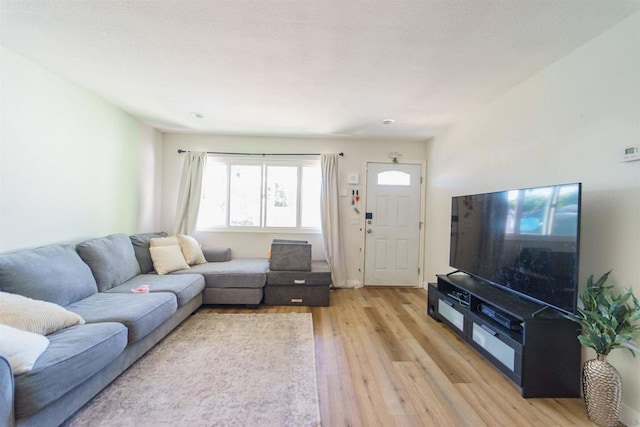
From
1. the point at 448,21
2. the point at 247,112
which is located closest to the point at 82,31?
the point at 247,112

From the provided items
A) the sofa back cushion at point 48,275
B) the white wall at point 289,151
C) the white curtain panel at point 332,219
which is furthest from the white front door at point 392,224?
the sofa back cushion at point 48,275

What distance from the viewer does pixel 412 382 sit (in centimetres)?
182

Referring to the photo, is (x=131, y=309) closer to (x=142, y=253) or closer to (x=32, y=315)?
(x=32, y=315)

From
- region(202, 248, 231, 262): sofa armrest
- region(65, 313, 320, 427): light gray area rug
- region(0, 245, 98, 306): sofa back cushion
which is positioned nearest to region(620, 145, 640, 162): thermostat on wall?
region(65, 313, 320, 427): light gray area rug

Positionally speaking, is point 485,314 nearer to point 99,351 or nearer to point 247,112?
point 99,351

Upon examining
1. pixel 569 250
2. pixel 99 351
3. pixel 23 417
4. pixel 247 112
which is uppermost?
pixel 247 112

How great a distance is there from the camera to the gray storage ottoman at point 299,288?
320 centimetres

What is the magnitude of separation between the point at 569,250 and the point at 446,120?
208 cm

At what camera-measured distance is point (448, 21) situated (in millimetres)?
1505

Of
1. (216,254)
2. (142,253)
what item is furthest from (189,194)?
(142,253)

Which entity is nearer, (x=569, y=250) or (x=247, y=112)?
(x=569, y=250)

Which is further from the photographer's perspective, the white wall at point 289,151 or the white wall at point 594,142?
the white wall at point 289,151

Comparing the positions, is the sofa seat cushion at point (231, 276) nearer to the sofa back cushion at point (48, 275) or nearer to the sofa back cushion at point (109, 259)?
the sofa back cushion at point (109, 259)

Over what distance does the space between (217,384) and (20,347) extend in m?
1.02
